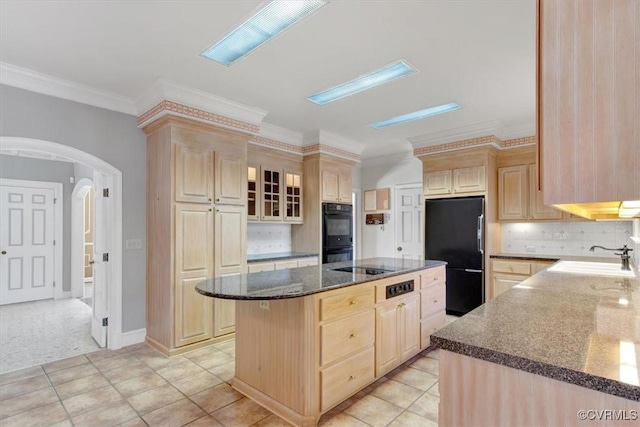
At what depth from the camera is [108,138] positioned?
3477 mm

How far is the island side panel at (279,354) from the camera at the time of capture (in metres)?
2.09

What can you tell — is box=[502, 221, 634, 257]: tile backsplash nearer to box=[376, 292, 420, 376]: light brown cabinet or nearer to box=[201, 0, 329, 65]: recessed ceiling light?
box=[376, 292, 420, 376]: light brown cabinet

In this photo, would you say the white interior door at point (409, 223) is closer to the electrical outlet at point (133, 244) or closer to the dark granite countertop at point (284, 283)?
the dark granite countertop at point (284, 283)

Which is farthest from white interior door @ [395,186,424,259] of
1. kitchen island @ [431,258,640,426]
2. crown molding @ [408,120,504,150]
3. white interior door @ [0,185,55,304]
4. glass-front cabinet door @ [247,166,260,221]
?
white interior door @ [0,185,55,304]

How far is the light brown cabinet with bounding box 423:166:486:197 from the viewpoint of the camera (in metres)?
4.61

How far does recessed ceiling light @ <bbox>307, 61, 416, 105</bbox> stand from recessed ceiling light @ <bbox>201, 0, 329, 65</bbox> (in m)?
0.97

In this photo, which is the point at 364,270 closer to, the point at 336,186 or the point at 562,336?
the point at 562,336

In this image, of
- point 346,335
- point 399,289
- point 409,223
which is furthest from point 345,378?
point 409,223

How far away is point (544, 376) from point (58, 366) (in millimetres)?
3852

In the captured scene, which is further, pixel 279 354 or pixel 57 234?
pixel 57 234

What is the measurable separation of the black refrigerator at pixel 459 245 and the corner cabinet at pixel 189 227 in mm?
2862

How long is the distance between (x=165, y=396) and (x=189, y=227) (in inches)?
62.0

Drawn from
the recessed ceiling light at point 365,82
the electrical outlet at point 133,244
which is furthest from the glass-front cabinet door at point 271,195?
the electrical outlet at point 133,244

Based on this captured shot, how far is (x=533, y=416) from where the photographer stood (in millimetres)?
987
